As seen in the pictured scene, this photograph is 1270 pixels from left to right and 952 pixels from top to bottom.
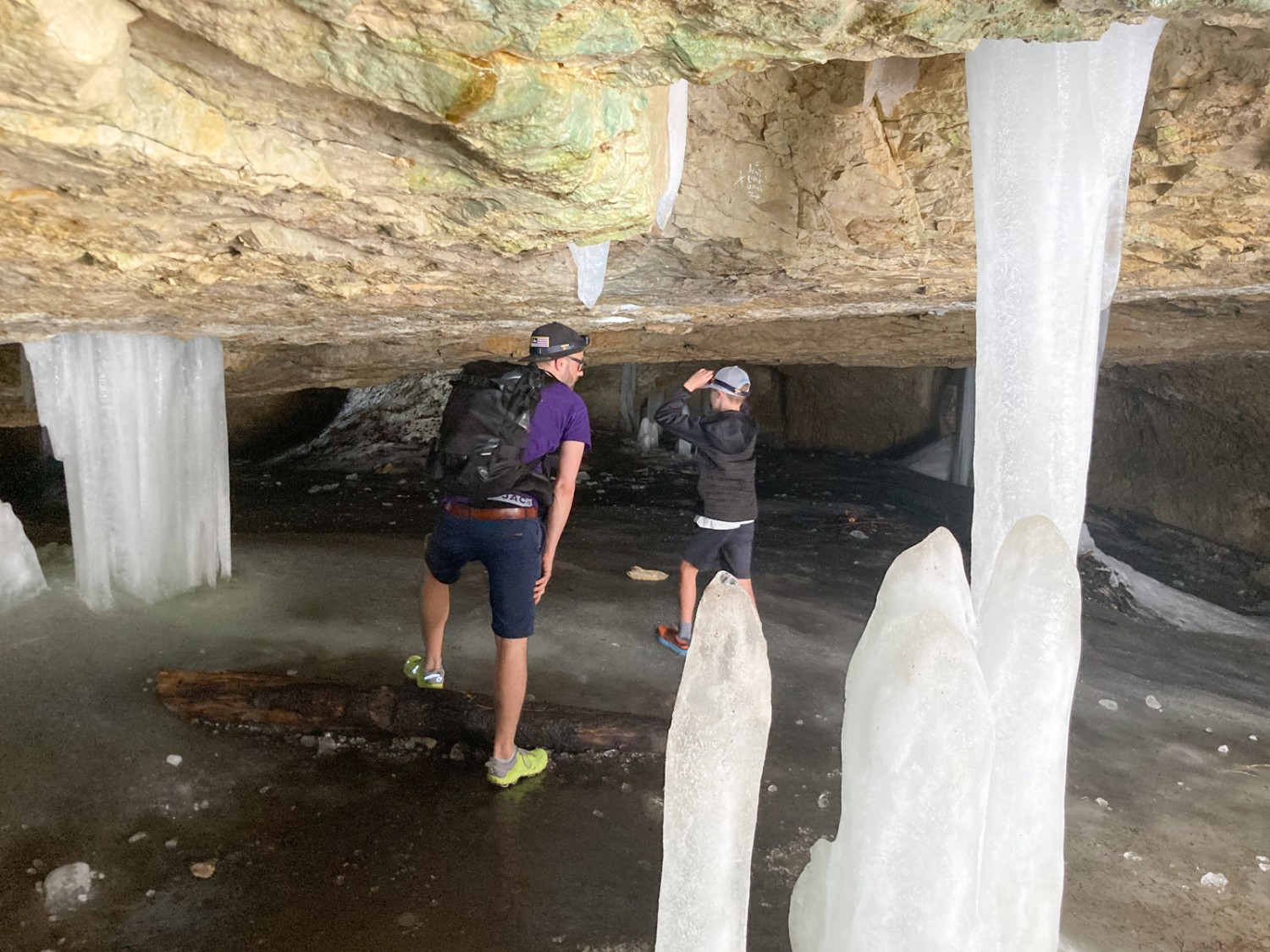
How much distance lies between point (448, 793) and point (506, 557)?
0.89 meters

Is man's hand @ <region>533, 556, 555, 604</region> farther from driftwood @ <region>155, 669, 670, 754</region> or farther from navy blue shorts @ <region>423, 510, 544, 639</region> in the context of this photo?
driftwood @ <region>155, 669, 670, 754</region>

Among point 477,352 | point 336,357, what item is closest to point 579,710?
point 477,352

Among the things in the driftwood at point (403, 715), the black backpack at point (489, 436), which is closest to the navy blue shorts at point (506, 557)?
the black backpack at point (489, 436)

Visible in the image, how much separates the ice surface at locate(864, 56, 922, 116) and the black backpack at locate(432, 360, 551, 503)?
1648 millimetres

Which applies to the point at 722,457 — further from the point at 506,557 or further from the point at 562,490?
the point at 506,557

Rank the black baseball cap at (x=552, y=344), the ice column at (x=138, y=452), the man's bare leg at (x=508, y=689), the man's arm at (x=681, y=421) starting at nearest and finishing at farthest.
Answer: the man's bare leg at (x=508, y=689), the black baseball cap at (x=552, y=344), the ice column at (x=138, y=452), the man's arm at (x=681, y=421)

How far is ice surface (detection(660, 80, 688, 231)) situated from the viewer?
2.00 m

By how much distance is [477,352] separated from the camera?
6598 mm

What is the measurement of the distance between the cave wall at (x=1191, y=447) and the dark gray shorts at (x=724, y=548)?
499 cm

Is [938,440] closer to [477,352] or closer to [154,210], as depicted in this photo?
[477,352]

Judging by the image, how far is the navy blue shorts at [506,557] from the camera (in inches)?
131

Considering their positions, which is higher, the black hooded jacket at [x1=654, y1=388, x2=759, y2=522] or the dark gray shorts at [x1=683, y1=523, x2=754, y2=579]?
the black hooded jacket at [x1=654, y1=388, x2=759, y2=522]

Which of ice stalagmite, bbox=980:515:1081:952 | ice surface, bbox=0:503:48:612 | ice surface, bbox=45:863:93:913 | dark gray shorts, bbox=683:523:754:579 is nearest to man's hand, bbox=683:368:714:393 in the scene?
dark gray shorts, bbox=683:523:754:579

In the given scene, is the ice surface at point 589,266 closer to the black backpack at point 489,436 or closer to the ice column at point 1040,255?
the black backpack at point 489,436
